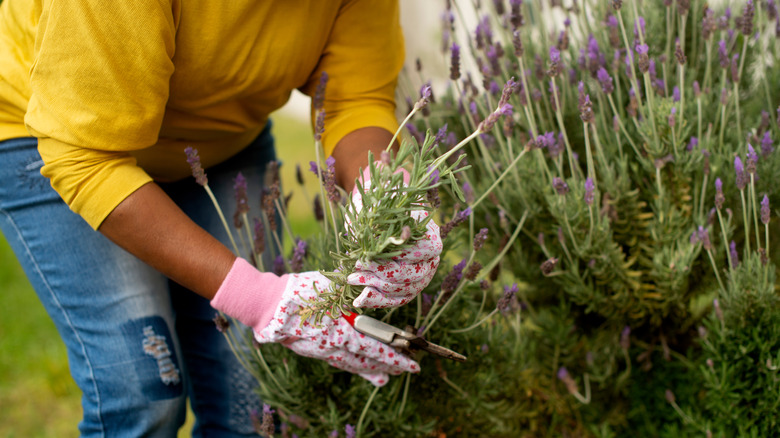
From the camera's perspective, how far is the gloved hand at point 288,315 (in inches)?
54.1

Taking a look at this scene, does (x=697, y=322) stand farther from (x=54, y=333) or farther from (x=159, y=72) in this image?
(x=54, y=333)

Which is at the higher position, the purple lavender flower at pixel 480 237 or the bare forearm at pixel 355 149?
the bare forearm at pixel 355 149

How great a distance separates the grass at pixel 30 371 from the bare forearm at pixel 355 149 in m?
1.65

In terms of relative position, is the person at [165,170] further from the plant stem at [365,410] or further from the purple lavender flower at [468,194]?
the purple lavender flower at [468,194]

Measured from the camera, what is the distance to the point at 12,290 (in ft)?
12.7

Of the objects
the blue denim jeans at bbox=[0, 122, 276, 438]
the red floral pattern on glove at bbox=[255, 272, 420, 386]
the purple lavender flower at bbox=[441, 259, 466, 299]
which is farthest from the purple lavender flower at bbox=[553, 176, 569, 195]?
the blue denim jeans at bbox=[0, 122, 276, 438]

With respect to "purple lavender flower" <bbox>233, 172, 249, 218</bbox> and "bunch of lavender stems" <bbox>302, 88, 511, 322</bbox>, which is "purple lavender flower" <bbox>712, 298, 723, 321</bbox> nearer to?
"bunch of lavender stems" <bbox>302, 88, 511, 322</bbox>

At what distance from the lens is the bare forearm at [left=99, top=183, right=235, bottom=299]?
1382mm

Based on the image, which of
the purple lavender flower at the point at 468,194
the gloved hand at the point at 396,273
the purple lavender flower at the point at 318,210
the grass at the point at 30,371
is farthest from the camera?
the grass at the point at 30,371

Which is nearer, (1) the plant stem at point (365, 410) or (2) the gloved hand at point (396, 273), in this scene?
(2) the gloved hand at point (396, 273)

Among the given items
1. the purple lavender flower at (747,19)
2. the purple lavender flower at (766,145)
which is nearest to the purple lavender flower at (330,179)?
the purple lavender flower at (766,145)

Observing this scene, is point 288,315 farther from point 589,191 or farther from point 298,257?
point 589,191

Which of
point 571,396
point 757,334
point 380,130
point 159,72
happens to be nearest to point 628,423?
point 571,396

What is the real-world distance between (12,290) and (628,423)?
350 centimetres
